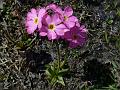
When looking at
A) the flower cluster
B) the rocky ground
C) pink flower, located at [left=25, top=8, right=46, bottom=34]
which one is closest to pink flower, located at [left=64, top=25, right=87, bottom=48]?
the flower cluster

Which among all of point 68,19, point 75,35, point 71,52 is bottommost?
point 71,52

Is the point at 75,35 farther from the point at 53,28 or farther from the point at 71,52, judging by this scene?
the point at 71,52

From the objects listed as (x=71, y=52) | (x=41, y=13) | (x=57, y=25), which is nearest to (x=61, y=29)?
(x=57, y=25)

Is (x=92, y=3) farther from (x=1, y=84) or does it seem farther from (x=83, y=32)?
(x=1, y=84)

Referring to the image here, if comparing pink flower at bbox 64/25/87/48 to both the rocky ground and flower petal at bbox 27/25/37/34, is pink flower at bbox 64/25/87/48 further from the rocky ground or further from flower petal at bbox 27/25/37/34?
the rocky ground

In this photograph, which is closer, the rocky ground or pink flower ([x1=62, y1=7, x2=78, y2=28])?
pink flower ([x1=62, y1=7, x2=78, y2=28])

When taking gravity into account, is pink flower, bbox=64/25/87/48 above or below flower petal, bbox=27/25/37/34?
below

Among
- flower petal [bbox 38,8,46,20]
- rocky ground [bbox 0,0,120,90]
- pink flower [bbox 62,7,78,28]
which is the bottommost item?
rocky ground [bbox 0,0,120,90]

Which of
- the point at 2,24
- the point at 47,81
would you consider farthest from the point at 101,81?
the point at 2,24
